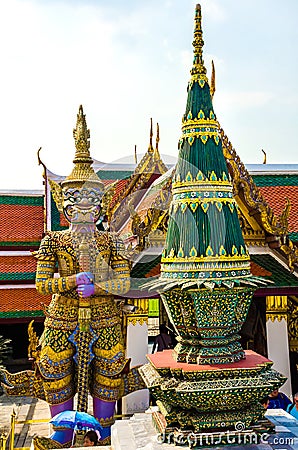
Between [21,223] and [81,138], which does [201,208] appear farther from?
[21,223]

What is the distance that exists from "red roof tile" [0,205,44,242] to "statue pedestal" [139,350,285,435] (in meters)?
9.40

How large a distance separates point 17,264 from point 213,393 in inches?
363

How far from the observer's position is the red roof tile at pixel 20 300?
10.4 m

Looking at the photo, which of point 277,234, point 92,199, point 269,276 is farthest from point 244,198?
point 92,199

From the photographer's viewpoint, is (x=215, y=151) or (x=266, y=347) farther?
(x=266, y=347)

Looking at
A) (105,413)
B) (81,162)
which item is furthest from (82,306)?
(81,162)

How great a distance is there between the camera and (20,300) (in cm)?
1061

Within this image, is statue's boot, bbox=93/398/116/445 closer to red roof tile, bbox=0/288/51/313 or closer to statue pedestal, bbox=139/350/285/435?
statue pedestal, bbox=139/350/285/435

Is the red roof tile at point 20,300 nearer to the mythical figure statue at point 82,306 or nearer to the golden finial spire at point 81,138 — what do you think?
the mythical figure statue at point 82,306

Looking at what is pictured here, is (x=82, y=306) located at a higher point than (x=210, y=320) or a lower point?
lower

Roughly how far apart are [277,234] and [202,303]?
4623 mm

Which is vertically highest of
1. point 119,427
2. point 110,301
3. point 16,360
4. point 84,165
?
point 84,165

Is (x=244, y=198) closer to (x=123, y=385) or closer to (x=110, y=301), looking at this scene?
(x=110, y=301)

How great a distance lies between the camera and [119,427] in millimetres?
3734
